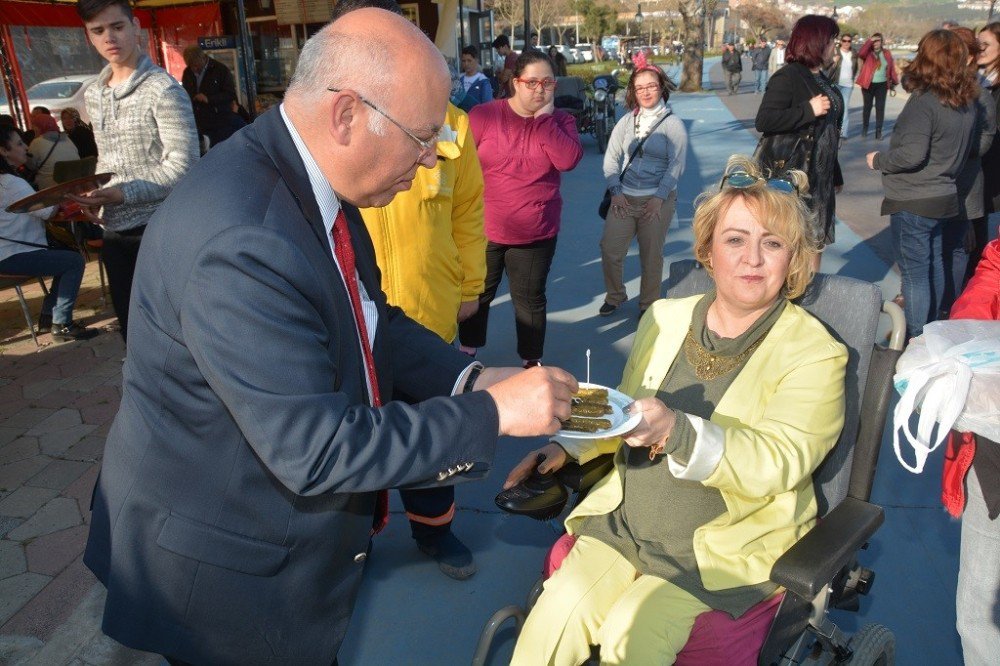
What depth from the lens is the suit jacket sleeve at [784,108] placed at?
4.62 meters

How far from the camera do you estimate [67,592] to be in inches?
117

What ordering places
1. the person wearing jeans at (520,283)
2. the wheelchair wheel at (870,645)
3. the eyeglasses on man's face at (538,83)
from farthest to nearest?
the person wearing jeans at (520,283) → the eyeglasses on man's face at (538,83) → the wheelchair wheel at (870,645)

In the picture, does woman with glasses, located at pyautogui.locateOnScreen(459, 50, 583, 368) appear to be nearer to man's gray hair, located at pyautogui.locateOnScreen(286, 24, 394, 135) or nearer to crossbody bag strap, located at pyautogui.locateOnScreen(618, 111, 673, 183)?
crossbody bag strap, located at pyautogui.locateOnScreen(618, 111, 673, 183)

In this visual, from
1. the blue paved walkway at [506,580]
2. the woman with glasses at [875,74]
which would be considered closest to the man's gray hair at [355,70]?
the blue paved walkway at [506,580]

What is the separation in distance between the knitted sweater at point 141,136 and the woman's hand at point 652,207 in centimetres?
303

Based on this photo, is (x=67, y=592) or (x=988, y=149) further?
(x=988, y=149)

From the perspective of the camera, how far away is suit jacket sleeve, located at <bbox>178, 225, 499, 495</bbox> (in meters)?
1.21

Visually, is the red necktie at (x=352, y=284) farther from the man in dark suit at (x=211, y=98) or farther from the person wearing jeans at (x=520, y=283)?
the man in dark suit at (x=211, y=98)

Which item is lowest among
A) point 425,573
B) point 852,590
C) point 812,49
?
point 425,573

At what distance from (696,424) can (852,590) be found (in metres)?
0.75

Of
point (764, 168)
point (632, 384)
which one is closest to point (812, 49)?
point (764, 168)

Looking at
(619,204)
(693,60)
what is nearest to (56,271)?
(619,204)

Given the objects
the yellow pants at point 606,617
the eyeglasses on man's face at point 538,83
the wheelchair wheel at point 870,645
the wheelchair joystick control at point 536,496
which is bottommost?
the wheelchair wheel at point 870,645

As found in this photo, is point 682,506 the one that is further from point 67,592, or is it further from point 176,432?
point 67,592
